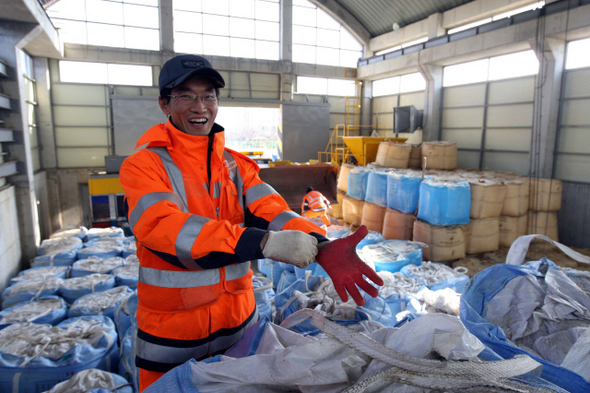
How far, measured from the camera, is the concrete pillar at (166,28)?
39.1ft

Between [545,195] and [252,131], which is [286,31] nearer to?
[545,195]

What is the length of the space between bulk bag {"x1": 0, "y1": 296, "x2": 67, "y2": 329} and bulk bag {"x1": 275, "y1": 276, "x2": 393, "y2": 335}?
2147mm

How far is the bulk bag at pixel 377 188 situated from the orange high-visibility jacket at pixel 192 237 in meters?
5.54

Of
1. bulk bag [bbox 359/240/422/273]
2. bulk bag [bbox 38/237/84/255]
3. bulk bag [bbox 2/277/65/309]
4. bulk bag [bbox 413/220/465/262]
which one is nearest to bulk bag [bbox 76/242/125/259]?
bulk bag [bbox 38/237/84/255]

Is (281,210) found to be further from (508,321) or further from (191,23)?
(191,23)

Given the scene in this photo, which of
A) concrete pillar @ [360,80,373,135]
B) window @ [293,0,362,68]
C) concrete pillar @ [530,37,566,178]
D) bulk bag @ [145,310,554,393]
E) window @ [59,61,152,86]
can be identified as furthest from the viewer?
concrete pillar @ [360,80,373,135]

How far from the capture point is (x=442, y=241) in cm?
579

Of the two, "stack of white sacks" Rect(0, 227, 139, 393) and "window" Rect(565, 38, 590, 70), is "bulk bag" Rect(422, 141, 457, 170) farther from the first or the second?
"stack of white sacks" Rect(0, 227, 139, 393)

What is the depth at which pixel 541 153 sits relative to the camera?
8.46 metres

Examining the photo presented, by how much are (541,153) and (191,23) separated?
448 inches

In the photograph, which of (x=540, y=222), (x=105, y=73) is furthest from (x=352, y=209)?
(x=105, y=73)

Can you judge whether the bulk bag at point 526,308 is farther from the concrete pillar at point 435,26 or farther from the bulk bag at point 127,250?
the concrete pillar at point 435,26

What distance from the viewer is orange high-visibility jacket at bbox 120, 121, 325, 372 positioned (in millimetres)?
1142

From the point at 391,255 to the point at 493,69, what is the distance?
26.7ft
